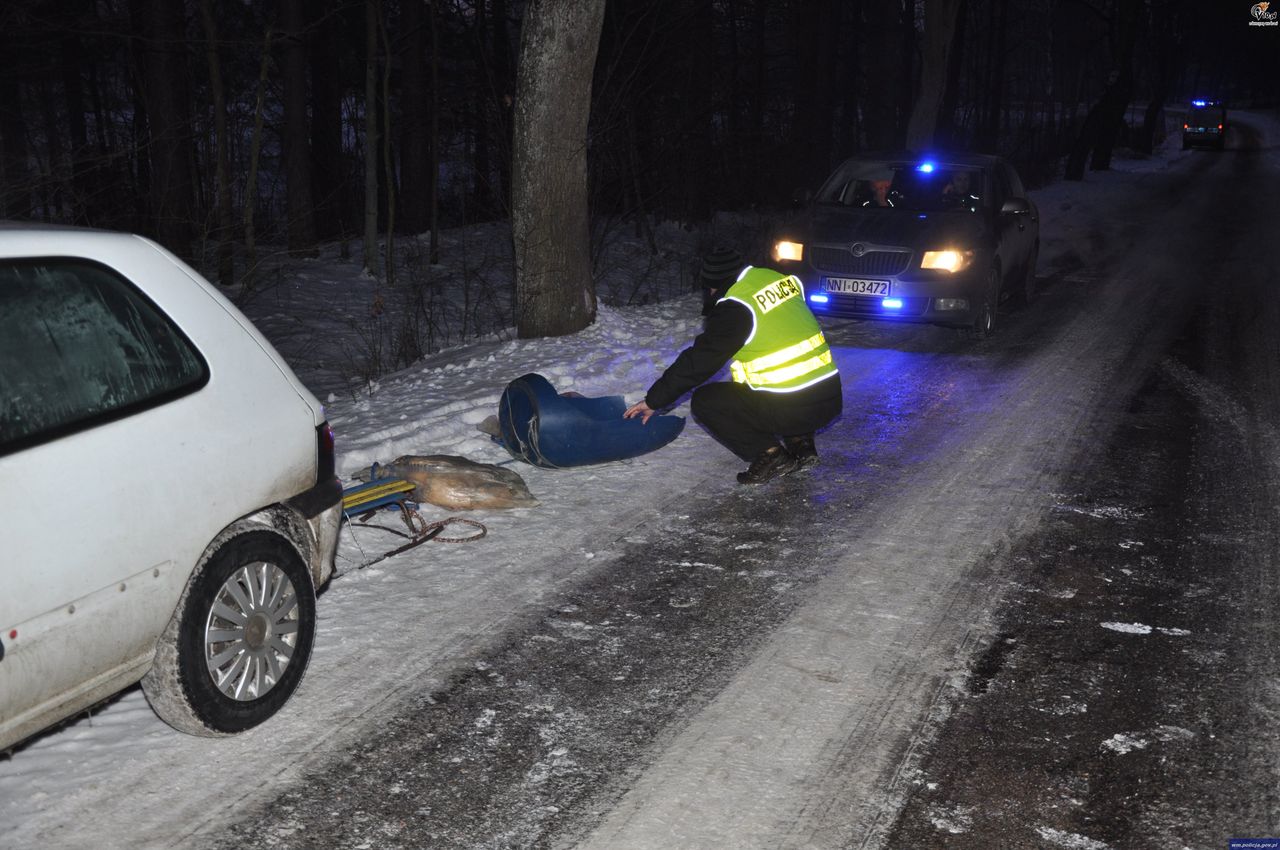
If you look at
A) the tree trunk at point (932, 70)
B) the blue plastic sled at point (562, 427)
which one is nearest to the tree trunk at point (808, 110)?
the tree trunk at point (932, 70)

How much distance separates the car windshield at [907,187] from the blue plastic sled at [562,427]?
227 inches

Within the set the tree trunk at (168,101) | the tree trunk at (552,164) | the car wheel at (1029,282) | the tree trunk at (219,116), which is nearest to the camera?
the tree trunk at (552,164)

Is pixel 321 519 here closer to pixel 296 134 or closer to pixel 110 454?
pixel 110 454

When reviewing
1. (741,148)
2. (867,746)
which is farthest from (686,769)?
(741,148)

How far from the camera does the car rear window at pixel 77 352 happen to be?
3.18 meters

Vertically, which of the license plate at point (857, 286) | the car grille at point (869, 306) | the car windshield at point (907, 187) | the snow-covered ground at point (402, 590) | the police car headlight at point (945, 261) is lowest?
the snow-covered ground at point (402, 590)

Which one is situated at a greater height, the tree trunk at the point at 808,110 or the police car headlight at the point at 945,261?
the tree trunk at the point at 808,110

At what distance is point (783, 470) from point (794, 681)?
2.68 m

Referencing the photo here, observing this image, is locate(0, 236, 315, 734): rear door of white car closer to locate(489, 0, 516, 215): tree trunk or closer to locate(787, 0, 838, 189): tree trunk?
locate(489, 0, 516, 215): tree trunk

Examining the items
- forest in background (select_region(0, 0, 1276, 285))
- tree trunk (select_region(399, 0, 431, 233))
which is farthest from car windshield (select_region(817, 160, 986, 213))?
tree trunk (select_region(399, 0, 431, 233))

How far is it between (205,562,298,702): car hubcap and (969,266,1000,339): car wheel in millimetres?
8413

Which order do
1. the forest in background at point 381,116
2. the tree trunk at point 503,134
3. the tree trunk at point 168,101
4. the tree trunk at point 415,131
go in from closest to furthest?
1. the forest in background at point 381,116
2. the tree trunk at point 503,134
3. the tree trunk at point 168,101
4. the tree trunk at point 415,131

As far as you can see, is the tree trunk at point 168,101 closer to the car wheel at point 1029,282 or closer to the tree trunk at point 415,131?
the tree trunk at point 415,131

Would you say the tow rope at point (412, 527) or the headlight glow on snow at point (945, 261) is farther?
the headlight glow on snow at point (945, 261)
